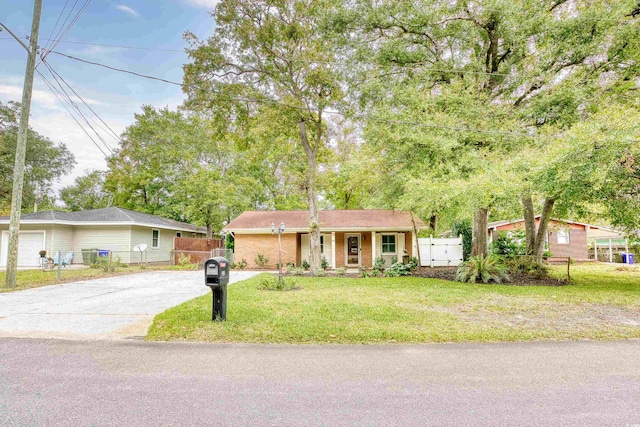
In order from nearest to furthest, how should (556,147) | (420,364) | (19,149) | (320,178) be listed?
1. (420,364)
2. (556,147)
3. (19,149)
4. (320,178)

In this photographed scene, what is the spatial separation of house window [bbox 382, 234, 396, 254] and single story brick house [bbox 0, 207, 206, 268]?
46.6ft

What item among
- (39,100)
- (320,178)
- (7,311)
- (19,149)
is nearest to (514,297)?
(7,311)

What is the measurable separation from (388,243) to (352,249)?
83.2 inches

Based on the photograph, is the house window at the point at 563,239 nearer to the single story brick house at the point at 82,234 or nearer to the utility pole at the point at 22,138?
the single story brick house at the point at 82,234

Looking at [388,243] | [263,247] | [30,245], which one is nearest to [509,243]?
[388,243]

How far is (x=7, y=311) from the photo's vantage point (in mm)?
6656

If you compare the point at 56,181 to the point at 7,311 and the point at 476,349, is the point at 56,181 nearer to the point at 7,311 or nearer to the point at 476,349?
the point at 7,311

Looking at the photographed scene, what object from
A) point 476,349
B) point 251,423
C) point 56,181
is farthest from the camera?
point 56,181

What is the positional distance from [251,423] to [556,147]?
386 inches

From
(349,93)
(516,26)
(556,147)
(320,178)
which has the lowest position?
(556,147)

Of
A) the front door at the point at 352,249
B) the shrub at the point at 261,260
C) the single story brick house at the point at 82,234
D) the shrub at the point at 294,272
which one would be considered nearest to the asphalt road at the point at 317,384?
the shrub at the point at 294,272

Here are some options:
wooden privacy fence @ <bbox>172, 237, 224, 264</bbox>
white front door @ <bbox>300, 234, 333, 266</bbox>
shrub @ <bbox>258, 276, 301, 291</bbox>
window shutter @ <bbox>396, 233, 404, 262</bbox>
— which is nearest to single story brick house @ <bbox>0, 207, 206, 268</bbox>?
wooden privacy fence @ <bbox>172, 237, 224, 264</bbox>

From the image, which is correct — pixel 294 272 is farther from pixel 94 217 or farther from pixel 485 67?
pixel 94 217

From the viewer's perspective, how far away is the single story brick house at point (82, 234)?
17.6 meters
